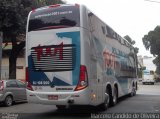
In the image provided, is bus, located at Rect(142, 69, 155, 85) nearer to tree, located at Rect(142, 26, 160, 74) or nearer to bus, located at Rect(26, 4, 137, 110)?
tree, located at Rect(142, 26, 160, 74)

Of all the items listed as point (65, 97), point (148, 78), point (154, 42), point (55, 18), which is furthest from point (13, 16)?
point (154, 42)

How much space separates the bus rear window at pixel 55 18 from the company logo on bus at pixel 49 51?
0.76 m

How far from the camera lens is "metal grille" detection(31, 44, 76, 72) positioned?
41.0 ft

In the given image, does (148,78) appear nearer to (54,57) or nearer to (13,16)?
(13,16)

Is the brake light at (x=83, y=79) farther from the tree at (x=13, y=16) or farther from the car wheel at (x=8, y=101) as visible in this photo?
the tree at (x=13, y=16)

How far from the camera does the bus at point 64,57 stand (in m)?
12.3

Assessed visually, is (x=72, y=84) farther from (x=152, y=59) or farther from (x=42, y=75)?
(x=152, y=59)

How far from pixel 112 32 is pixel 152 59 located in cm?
5546

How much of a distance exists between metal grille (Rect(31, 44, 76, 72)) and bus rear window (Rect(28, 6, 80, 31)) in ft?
2.58

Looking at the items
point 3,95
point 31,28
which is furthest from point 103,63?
point 3,95

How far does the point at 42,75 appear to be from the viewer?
12859 millimetres

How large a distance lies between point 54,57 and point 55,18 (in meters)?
1.49

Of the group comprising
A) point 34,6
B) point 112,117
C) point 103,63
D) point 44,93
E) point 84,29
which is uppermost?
point 34,6

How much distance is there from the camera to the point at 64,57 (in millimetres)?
12594
